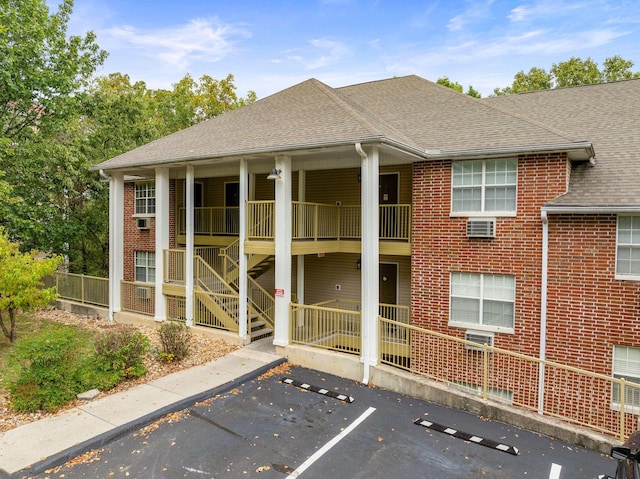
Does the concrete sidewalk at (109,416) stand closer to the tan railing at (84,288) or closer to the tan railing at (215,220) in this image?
the tan railing at (215,220)

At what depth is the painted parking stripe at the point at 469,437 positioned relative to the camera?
6.73 meters

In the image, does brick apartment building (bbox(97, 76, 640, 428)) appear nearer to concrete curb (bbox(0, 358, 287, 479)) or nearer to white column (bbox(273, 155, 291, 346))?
white column (bbox(273, 155, 291, 346))

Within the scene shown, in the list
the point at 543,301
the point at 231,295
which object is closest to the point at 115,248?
the point at 231,295

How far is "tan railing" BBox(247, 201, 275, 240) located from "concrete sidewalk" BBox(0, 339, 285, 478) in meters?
3.58

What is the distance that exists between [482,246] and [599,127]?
5312 mm

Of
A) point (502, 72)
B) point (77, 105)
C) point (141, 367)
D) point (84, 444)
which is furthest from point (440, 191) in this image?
point (502, 72)

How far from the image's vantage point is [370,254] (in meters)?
9.95

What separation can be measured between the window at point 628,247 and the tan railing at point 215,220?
37.0ft

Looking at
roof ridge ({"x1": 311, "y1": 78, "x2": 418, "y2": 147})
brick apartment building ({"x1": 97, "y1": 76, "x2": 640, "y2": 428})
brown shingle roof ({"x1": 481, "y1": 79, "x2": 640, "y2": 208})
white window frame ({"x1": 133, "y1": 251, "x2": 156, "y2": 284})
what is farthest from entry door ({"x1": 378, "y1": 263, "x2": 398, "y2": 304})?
white window frame ({"x1": 133, "y1": 251, "x2": 156, "y2": 284})

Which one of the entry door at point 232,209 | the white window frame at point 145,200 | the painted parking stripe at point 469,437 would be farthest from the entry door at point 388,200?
the white window frame at point 145,200

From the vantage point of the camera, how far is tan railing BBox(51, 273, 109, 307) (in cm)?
1614

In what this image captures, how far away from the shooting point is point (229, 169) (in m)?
13.3

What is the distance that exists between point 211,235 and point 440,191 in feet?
28.3

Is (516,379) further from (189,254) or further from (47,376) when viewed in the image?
(47,376)
